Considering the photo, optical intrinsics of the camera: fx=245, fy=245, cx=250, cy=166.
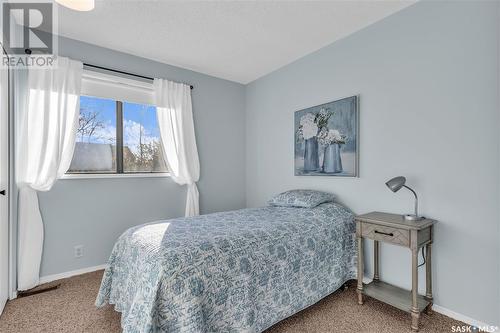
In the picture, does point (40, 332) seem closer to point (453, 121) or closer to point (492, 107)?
point (453, 121)

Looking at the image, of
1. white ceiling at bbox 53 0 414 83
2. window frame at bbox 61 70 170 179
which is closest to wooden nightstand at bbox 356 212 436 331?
white ceiling at bbox 53 0 414 83

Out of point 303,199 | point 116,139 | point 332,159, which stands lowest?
point 303,199

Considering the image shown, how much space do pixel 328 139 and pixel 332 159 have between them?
228 mm

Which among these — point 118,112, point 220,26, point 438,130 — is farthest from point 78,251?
point 438,130

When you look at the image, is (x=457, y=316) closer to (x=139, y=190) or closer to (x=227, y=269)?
(x=227, y=269)

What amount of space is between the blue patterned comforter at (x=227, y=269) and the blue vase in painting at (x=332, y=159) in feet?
1.67

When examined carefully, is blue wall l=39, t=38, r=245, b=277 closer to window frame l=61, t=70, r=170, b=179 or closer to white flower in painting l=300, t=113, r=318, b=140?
window frame l=61, t=70, r=170, b=179

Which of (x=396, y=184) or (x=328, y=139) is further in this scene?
(x=328, y=139)

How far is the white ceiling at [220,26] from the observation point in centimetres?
211

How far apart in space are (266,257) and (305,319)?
62cm

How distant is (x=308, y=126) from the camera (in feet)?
9.67

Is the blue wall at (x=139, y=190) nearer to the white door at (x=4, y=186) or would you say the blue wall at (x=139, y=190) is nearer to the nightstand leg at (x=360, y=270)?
the white door at (x=4, y=186)

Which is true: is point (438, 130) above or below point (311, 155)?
above

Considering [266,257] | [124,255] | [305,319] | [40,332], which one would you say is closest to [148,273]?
[124,255]
